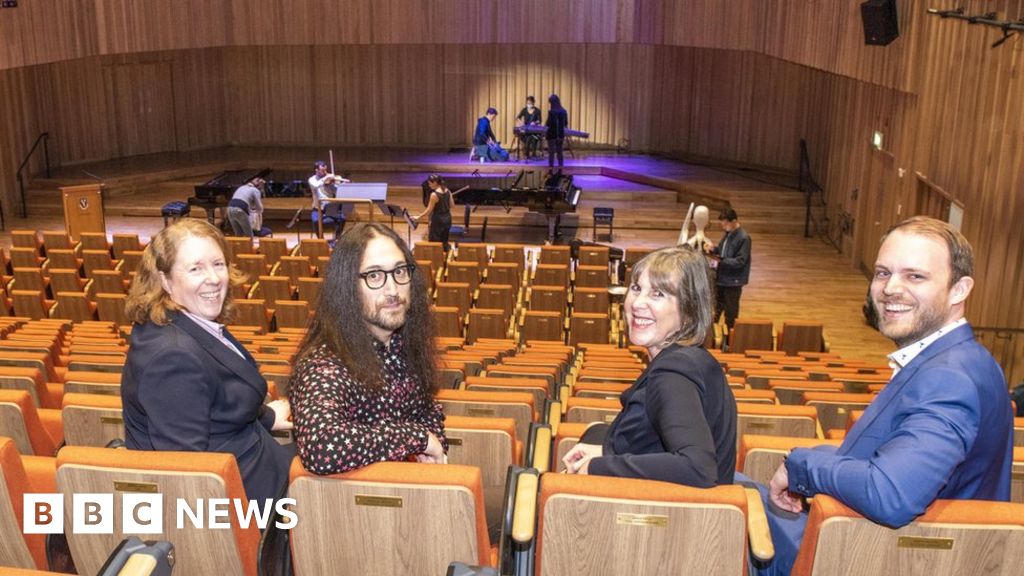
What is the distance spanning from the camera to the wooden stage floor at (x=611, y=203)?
12.4 metres

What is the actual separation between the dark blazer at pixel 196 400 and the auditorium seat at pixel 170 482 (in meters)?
0.25

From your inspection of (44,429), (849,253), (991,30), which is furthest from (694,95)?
(44,429)

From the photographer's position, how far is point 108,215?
54.0 ft

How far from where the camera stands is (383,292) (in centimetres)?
257

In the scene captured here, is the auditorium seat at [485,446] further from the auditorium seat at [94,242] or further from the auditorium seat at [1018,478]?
the auditorium seat at [94,242]

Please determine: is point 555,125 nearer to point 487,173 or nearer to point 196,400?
point 487,173

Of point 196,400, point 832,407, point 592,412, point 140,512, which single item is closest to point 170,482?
point 140,512

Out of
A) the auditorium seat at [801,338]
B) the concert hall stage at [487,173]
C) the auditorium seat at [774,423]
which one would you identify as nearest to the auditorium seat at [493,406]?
the auditorium seat at [774,423]

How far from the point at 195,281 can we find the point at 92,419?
3.18ft

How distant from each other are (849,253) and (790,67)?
537 centimetres

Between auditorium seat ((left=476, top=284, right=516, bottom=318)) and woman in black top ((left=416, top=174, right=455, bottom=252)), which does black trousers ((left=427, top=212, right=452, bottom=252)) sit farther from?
auditorium seat ((left=476, top=284, right=516, bottom=318))

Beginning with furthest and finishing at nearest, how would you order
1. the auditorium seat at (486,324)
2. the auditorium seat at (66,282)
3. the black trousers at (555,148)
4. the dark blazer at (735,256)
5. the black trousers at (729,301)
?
the black trousers at (555,148) → the auditorium seat at (66,282) → the black trousers at (729,301) → the dark blazer at (735,256) → the auditorium seat at (486,324)

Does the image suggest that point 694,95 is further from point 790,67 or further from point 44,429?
point 44,429

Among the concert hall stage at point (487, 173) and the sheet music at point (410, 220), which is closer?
the sheet music at point (410, 220)
